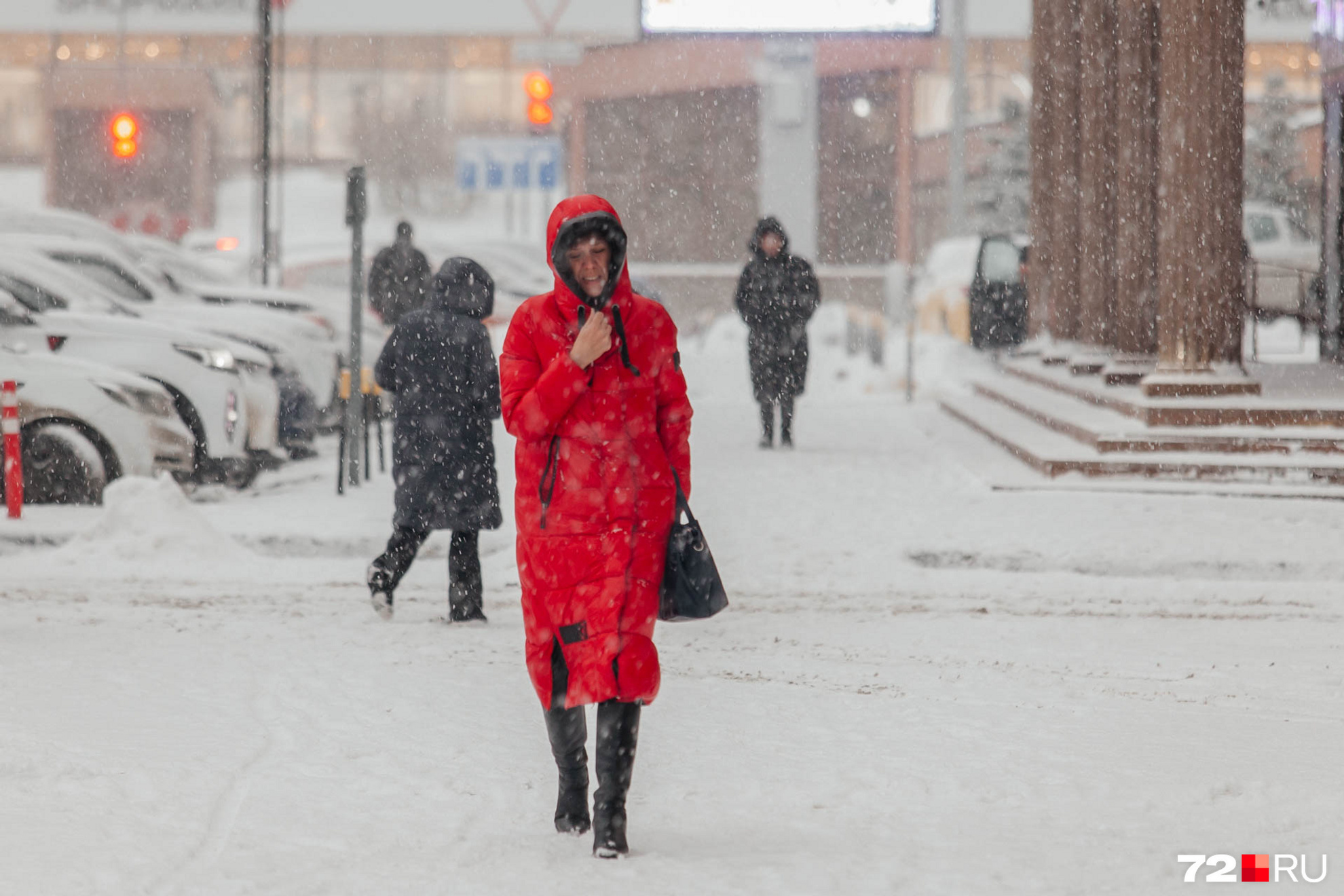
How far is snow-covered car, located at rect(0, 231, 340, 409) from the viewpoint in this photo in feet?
48.3

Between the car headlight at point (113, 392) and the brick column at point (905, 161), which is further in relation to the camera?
the brick column at point (905, 161)

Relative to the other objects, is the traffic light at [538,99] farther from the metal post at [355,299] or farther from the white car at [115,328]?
the white car at [115,328]

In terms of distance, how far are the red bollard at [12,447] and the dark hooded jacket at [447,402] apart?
157 inches

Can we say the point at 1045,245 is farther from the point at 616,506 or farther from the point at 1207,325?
the point at 616,506

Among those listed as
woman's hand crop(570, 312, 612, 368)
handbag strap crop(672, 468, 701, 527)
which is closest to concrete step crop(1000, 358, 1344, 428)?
handbag strap crop(672, 468, 701, 527)

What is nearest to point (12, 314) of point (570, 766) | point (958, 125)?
point (570, 766)

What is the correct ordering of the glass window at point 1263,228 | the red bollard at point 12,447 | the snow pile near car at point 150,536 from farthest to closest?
the glass window at point 1263,228, the red bollard at point 12,447, the snow pile near car at point 150,536

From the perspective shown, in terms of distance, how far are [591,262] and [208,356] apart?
8506 millimetres

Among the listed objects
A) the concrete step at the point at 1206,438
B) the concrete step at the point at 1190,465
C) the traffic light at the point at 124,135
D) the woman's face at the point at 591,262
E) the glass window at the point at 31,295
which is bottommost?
the concrete step at the point at 1190,465

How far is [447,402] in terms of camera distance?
780 centimetres

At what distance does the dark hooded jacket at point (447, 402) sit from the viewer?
7.73 meters

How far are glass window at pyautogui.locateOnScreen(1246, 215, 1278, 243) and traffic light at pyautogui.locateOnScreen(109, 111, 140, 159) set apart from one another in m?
16.3

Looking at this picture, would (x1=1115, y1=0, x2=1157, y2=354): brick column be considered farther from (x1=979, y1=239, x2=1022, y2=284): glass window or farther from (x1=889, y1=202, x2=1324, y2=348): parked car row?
(x1=979, y1=239, x2=1022, y2=284): glass window

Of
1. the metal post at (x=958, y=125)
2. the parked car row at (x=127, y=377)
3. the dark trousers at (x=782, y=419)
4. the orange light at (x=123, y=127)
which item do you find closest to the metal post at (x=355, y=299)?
the parked car row at (x=127, y=377)
